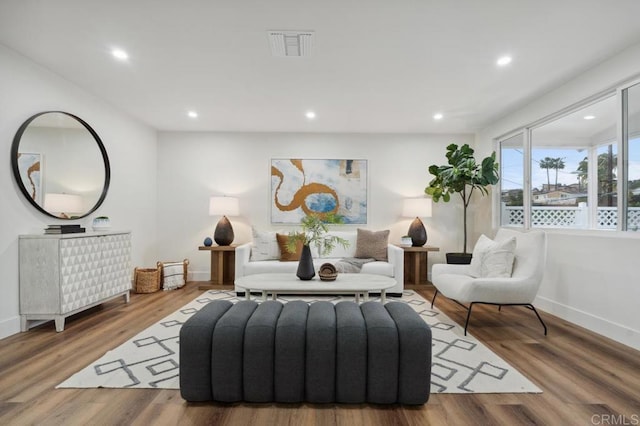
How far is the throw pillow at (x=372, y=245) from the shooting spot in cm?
445

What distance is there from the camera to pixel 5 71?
2715 millimetres

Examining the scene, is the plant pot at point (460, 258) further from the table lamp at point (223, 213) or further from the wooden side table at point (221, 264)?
the table lamp at point (223, 213)

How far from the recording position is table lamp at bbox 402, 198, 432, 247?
4762 millimetres

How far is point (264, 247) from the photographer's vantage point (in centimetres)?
446

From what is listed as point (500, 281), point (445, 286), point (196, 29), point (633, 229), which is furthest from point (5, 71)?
point (633, 229)

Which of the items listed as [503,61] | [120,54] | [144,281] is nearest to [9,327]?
[144,281]

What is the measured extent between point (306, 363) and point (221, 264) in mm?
3248

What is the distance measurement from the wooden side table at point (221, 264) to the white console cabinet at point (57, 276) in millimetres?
1497

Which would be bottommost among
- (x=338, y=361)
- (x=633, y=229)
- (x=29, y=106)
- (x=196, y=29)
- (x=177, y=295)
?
(x=177, y=295)

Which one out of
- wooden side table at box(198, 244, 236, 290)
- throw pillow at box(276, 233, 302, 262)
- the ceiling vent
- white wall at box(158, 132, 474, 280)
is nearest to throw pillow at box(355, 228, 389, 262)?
white wall at box(158, 132, 474, 280)

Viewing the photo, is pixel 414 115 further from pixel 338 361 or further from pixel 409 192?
pixel 338 361

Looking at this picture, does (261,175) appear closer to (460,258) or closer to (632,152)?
(460,258)

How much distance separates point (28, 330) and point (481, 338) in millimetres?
4130

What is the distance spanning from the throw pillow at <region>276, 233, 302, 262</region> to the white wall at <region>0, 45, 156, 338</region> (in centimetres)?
213
